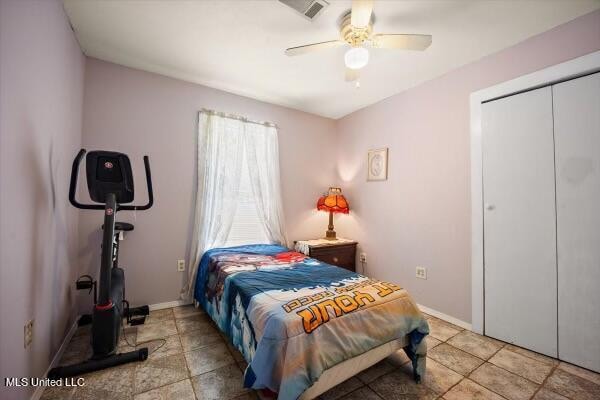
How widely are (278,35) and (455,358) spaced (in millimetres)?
2951

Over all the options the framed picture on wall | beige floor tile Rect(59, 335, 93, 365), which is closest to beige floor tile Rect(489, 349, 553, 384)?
the framed picture on wall

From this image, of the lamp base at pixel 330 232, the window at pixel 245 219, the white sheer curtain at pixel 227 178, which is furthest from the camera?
the lamp base at pixel 330 232

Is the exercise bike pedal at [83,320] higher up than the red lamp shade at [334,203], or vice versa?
the red lamp shade at [334,203]

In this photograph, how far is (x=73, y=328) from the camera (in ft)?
6.82

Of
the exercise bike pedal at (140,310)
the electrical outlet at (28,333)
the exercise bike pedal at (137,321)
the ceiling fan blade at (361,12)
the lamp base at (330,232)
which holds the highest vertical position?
the ceiling fan blade at (361,12)

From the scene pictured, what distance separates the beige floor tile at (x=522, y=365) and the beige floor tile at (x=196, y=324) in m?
2.34

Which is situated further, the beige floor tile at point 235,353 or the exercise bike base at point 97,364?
the beige floor tile at point 235,353

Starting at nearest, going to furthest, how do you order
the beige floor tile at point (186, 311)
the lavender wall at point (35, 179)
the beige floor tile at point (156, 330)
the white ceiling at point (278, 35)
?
the lavender wall at point (35, 179) < the white ceiling at point (278, 35) < the beige floor tile at point (156, 330) < the beige floor tile at point (186, 311)

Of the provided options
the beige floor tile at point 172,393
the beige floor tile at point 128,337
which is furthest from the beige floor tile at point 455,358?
the beige floor tile at point 128,337

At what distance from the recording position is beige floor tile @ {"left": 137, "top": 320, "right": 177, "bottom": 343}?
2037 mm

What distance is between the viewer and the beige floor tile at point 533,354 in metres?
1.82

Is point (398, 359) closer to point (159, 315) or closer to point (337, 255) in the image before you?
point (337, 255)

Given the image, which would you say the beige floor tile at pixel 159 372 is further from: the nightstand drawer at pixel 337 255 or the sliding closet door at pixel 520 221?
the sliding closet door at pixel 520 221

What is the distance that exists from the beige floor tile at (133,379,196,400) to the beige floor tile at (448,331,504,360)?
207 cm
